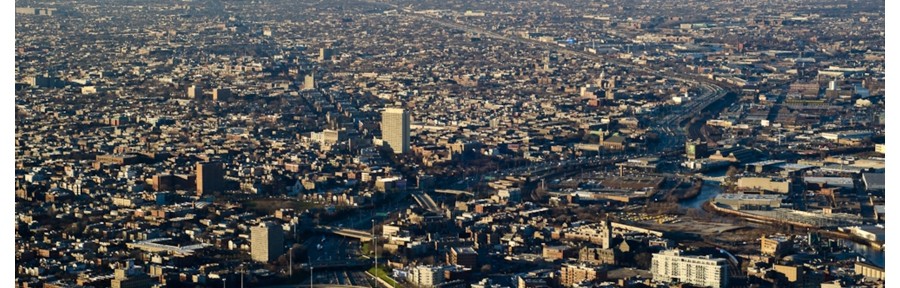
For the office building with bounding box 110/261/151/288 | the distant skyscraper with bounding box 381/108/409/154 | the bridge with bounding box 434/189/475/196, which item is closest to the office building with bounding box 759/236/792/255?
the bridge with bounding box 434/189/475/196

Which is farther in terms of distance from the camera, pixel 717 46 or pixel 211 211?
pixel 717 46

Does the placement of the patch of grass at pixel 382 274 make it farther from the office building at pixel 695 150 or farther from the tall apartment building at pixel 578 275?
the office building at pixel 695 150

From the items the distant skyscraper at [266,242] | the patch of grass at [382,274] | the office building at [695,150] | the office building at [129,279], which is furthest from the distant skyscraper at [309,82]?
the office building at [129,279]

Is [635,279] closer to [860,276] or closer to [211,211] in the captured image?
[860,276]

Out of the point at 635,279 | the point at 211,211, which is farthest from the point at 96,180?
the point at 635,279

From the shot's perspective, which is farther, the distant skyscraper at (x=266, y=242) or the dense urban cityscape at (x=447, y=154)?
the distant skyscraper at (x=266, y=242)
